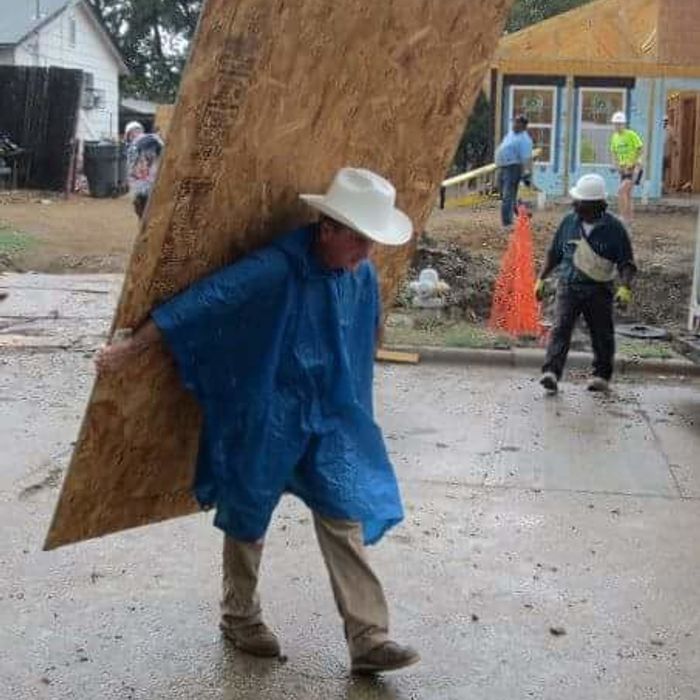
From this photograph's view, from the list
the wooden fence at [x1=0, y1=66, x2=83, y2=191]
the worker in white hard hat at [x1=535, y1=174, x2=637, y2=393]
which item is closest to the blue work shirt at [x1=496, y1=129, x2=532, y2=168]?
the worker in white hard hat at [x1=535, y1=174, x2=637, y2=393]

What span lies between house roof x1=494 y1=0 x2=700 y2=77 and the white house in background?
41.0 ft

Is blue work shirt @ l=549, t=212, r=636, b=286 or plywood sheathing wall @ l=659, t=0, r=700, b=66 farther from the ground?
plywood sheathing wall @ l=659, t=0, r=700, b=66

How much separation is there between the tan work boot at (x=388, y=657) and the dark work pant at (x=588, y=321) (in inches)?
210

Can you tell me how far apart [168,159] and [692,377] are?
760 cm

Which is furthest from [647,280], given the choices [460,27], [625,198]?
[460,27]

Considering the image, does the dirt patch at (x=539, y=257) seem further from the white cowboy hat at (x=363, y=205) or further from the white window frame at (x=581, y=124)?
the white cowboy hat at (x=363, y=205)

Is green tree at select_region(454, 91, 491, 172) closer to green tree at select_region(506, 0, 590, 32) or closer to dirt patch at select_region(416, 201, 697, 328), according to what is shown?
dirt patch at select_region(416, 201, 697, 328)

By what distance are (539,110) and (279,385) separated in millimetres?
22696

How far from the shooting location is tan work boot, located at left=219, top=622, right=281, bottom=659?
4.32 m

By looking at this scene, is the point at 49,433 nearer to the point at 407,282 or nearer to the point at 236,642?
the point at 236,642

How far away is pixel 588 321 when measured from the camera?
9.27 m

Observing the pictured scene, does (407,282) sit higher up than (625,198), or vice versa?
(625,198)

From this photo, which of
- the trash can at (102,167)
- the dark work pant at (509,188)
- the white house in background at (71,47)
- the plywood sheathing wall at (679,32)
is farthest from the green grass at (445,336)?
the white house in background at (71,47)

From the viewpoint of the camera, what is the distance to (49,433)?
747cm
